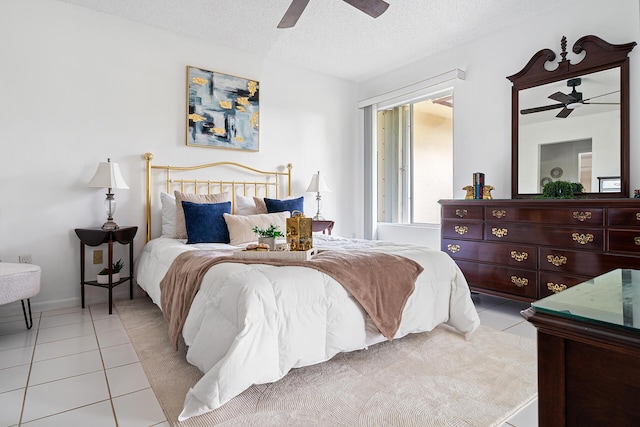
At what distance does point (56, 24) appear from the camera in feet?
10.2

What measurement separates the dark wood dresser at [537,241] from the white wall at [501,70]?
0.57 meters

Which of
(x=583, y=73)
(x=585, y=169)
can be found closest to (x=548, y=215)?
(x=585, y=169)

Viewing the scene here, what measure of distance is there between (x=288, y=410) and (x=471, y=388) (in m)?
→ 0.91

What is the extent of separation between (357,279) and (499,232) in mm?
1731

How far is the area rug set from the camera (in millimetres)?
1525

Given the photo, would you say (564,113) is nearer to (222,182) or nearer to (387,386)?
(387,386)

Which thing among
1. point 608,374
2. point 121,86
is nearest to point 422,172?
point 121,86

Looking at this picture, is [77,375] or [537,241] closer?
[77,375]

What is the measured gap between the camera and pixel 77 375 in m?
1.91

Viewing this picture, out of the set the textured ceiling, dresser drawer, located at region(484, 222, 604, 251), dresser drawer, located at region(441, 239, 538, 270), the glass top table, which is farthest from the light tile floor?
the textured ceiling

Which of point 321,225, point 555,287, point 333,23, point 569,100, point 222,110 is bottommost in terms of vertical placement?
point 555,287

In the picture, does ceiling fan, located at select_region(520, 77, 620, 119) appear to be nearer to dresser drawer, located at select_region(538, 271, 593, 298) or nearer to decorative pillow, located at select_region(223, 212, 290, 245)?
dresser drawer, located at select_region(538, 271, 593, 298)

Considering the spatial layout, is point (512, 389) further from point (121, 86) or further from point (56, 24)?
point (56, 24)

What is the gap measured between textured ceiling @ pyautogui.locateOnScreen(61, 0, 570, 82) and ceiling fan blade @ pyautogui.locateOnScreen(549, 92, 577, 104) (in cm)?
78
